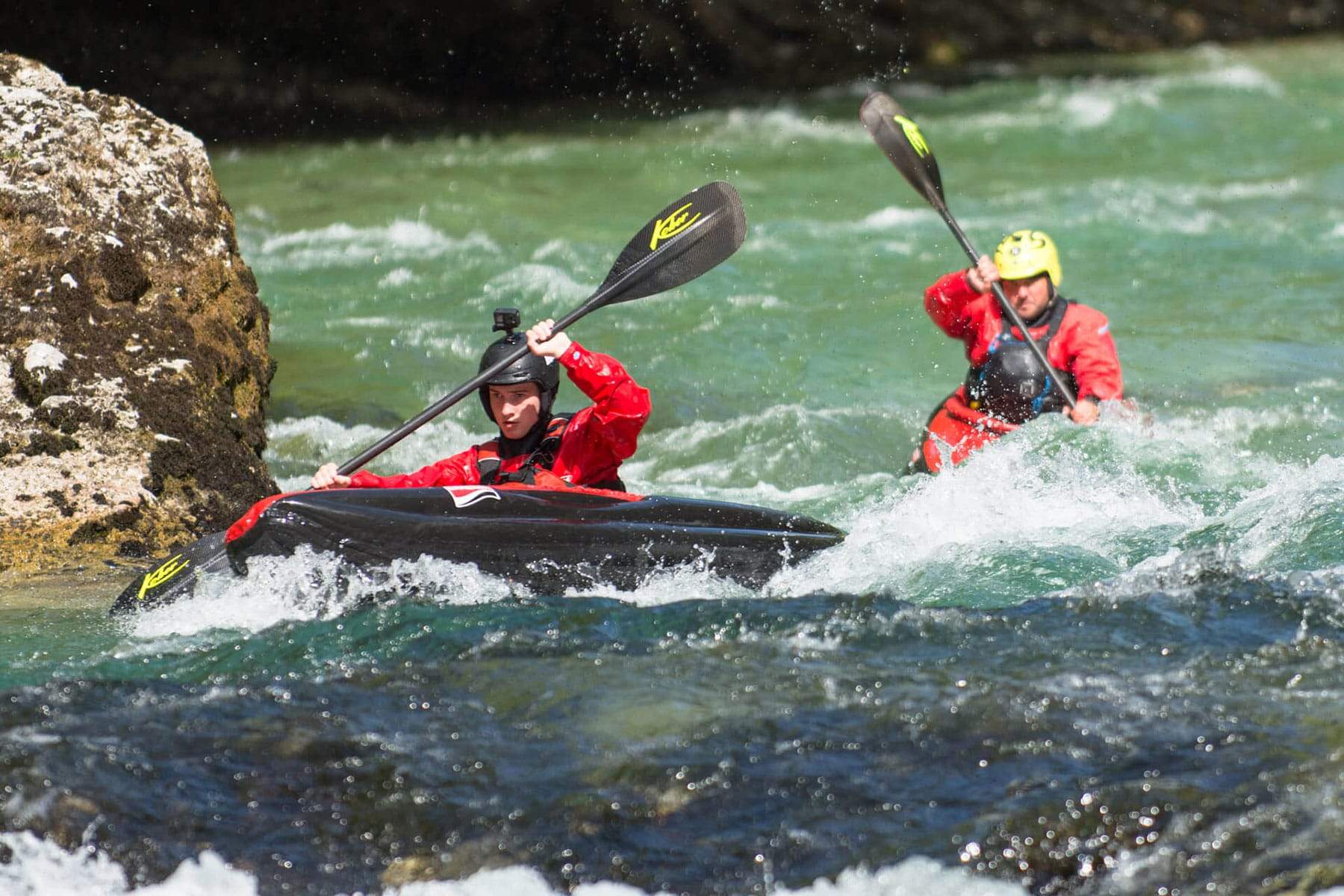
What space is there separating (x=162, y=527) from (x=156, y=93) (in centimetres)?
1196

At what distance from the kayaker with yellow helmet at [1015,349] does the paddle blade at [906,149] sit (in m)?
0.63

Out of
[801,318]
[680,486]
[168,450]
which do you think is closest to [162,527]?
[168,450]

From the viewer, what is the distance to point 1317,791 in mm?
3652

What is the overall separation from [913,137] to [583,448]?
3377 mm

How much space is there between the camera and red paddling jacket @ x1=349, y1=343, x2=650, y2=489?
5539mm

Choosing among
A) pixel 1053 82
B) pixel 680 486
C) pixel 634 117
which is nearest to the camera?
pixel 680 486

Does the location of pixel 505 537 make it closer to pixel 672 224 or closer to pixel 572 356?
pixel 572 356

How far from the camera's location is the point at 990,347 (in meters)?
7.62

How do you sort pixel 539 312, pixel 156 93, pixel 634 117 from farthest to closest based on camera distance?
pixel 634 117
pixel 156 93
pixel 539 312

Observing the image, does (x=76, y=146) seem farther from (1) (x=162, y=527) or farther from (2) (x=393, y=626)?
(2) (x=393, y=626)

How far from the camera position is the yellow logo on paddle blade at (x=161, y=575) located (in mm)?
5137

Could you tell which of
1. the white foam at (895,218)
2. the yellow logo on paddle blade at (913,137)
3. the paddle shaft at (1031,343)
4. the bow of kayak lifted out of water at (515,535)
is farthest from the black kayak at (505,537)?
the white foam at (895,218)

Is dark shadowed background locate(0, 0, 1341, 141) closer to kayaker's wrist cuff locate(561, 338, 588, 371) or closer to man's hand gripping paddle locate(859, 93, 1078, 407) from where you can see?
man's hand gripping paddle locate(859, 93, 1078, 407)

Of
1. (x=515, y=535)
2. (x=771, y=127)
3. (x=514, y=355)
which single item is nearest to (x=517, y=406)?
(x=514, y=355)
